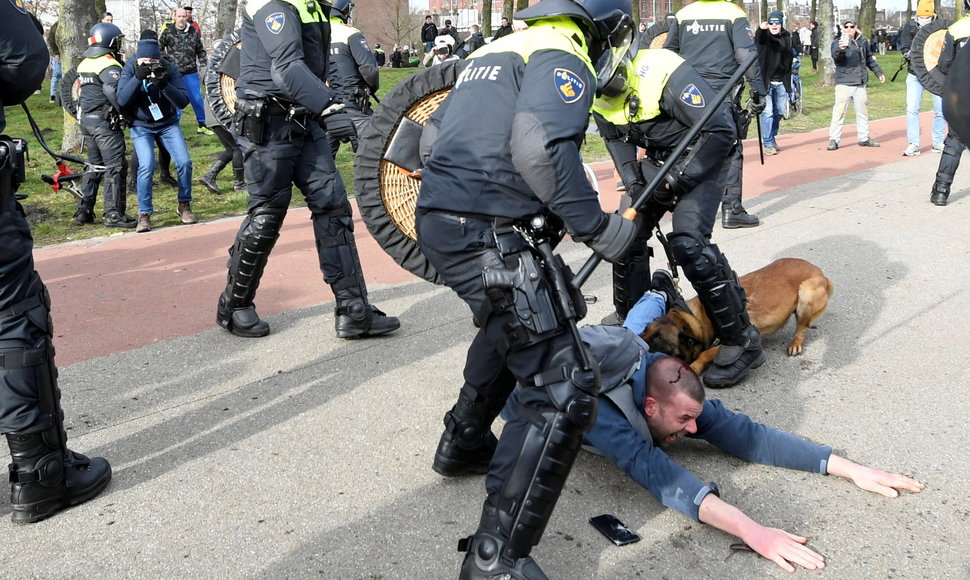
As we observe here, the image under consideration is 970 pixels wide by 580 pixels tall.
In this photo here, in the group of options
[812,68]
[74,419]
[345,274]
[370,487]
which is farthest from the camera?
[812,68]

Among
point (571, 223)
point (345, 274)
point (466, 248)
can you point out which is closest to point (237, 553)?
point (466, 248)

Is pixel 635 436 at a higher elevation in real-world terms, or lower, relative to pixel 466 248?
lower

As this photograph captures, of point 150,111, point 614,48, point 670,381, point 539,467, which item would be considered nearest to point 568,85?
point 614,48

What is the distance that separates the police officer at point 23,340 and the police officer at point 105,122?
592 cm

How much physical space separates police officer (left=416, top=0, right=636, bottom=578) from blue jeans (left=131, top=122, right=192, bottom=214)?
6.68 metres

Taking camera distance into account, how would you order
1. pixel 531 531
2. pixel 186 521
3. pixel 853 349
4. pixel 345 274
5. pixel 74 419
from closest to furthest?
pixel 531 531 < pixel 186 521 < pixel 74 419 < pixel 853 349 < pixel 345 274

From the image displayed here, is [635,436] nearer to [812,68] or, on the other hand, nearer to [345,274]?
[345,274]

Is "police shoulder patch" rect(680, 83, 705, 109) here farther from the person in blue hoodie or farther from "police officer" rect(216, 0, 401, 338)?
the person in blue hoodie

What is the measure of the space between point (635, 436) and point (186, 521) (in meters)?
1.71

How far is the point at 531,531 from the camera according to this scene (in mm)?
2756

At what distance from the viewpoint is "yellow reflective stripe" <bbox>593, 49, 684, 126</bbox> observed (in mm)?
4492

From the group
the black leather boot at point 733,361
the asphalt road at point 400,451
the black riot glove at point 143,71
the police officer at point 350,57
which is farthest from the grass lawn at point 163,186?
the black leather boot at point 733,361

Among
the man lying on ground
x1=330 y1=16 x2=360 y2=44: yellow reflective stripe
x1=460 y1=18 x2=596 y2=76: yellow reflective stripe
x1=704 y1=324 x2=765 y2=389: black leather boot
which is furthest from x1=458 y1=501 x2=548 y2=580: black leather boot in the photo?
x1=330 y1=16 x2=360 y2=44: yellow reflective stripe

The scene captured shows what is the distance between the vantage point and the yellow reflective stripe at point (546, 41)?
8.89ft
